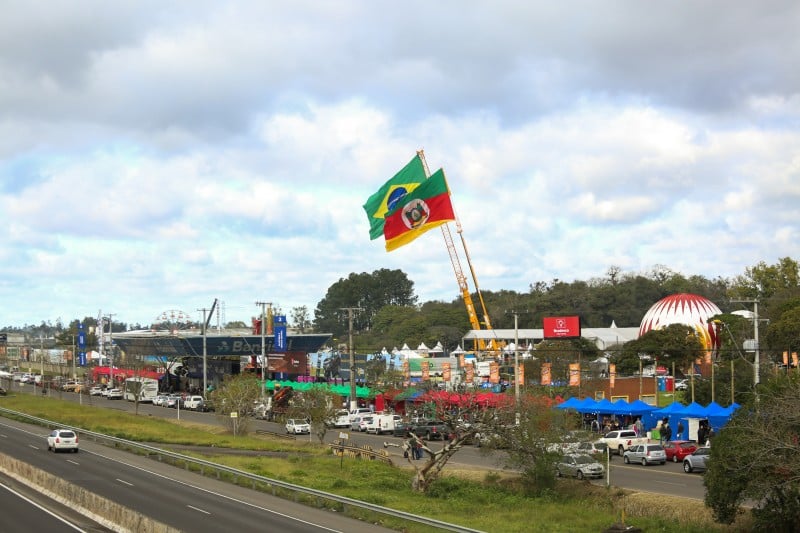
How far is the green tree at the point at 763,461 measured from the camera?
26.5 m

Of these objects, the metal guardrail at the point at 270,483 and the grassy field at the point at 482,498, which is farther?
the grassy field at the point at 482,498

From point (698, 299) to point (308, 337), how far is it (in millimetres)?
65704

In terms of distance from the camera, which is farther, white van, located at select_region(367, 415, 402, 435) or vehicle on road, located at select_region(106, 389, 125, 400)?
vehicle on road, located at select_region(106, 389, 125, 400)

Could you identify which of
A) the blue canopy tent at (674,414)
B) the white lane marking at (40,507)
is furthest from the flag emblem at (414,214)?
Result: the white lane marking at (40,507)

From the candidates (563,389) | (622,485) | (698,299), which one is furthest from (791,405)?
(698,299)

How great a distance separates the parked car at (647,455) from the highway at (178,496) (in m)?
22.6

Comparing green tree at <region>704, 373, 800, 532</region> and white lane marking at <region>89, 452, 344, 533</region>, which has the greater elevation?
green tree at <region>704, 373, 800, 532</region>

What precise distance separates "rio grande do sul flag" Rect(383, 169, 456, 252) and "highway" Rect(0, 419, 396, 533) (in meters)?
25.1

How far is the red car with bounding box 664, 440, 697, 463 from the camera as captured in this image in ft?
164

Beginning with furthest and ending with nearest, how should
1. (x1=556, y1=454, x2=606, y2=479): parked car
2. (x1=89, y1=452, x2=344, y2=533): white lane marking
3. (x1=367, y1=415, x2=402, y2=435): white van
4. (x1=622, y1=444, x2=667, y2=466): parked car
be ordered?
1. (x1=367, y1=415, x2=402, y2=435): white van
2. (x1=622, y1=444, x2=667, y2=466): parked car
3. (x1=556, y1=454, x2=606, y2=479): parked car
4. (x1=89, y1=452, x2=344, y2=533): white lane marking

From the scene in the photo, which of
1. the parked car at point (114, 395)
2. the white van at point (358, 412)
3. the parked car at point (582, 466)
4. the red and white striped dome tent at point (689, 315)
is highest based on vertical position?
the red and white striped dome tent at point (689, 315)

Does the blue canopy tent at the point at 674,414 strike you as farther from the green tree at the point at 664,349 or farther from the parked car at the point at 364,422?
the green tree at the point at 664,349

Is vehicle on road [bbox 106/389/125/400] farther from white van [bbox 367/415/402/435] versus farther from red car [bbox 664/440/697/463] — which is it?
red car [bbox 664/440/697/463]

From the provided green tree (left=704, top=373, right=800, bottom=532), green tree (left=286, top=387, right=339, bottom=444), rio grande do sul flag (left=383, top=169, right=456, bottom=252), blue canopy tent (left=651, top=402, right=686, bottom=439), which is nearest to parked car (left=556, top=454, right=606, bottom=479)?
green tree (left=704, top=373, right=800, bottom=532)
